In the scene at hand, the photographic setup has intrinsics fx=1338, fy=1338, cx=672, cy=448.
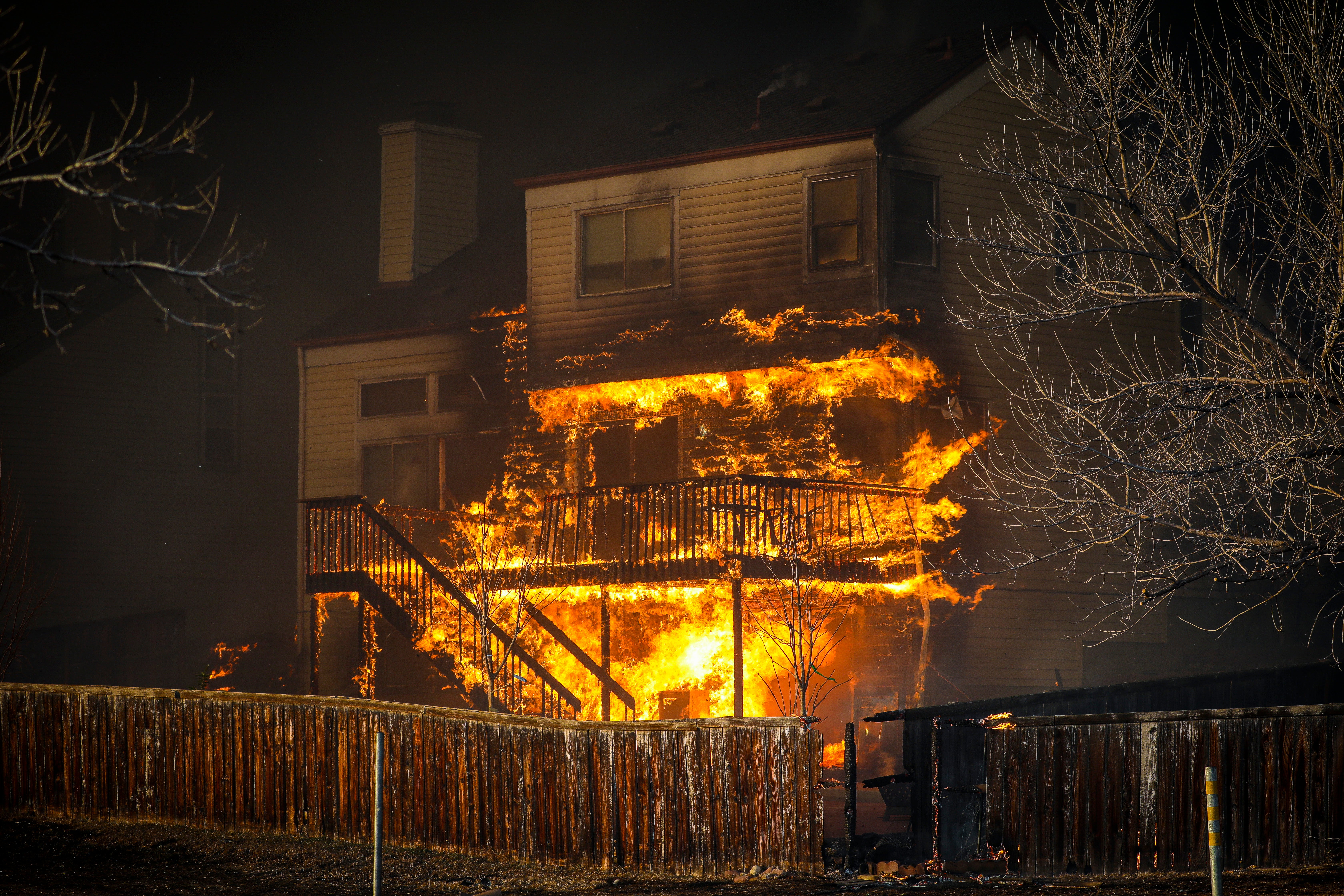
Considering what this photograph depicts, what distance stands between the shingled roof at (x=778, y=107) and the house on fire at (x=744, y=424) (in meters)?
0.07

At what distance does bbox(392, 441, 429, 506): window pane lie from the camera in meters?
25.0

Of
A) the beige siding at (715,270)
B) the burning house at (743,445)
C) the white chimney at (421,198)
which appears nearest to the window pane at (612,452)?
the burning house at (743,445)

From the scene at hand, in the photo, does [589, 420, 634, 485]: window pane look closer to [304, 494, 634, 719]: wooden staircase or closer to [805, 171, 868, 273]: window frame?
[304, 494, 634, 719]: wooden staircase

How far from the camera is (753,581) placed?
1853 cm

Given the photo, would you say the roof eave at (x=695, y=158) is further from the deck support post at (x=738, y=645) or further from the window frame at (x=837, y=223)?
the deck support post at (x=738, y=645)

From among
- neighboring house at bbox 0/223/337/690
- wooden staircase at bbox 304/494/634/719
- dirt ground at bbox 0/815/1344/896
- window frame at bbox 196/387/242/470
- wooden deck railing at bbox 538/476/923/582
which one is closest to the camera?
dirt ground at bbox 0/815/1344/896

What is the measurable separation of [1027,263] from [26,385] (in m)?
→ 20.2

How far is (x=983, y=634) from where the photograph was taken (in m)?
20.3

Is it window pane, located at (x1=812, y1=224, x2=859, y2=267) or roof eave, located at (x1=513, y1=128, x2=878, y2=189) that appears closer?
window pane, located at (x1=812, y1=224, x2=859, y2=267)

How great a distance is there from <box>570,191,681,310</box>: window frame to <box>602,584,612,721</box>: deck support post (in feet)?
16.2

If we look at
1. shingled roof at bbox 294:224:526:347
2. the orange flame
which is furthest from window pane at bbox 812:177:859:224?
the orange flame

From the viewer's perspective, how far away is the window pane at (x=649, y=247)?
21750 millimetres

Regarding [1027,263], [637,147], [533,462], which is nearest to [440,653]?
[533,462]

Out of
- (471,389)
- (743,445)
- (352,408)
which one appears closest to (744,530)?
(743,445)
